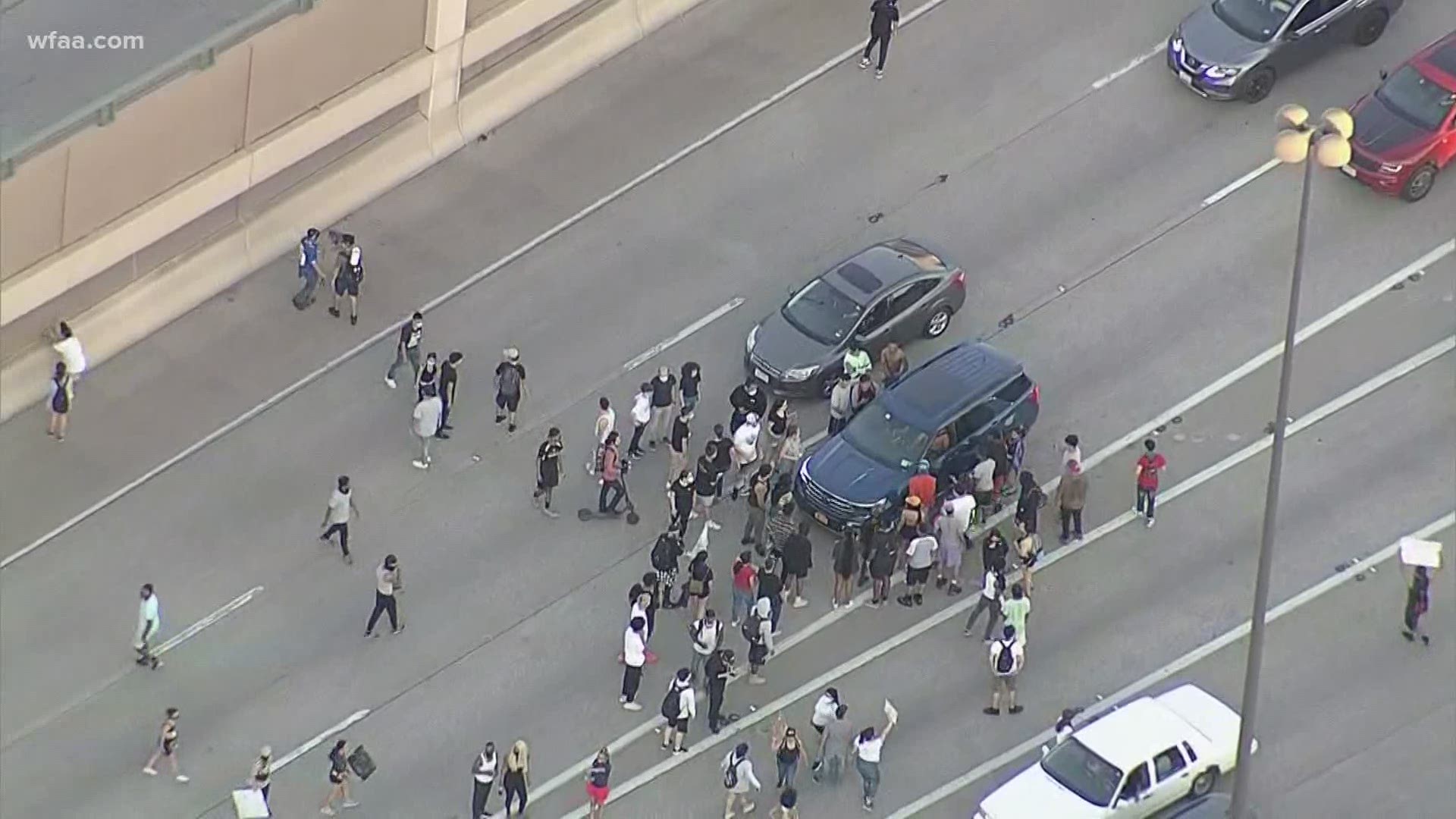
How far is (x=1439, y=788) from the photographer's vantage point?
3453 centimetres

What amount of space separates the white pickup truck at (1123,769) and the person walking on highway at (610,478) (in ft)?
21.2

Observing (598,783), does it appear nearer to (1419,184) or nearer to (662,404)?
(662,404)

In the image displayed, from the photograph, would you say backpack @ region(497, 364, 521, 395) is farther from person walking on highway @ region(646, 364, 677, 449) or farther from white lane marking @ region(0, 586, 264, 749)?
white lane marking @ region(0, 586, 264, 749)

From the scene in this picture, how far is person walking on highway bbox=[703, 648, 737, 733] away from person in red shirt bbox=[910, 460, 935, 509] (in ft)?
9.49

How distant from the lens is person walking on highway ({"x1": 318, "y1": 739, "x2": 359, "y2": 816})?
34.0m

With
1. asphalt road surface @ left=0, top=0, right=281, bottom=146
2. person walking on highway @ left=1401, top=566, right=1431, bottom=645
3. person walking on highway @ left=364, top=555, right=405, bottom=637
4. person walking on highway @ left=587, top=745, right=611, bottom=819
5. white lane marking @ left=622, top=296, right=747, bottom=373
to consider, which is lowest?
person walking on highway @ left=1401, top=566, right=1431, bottom=645

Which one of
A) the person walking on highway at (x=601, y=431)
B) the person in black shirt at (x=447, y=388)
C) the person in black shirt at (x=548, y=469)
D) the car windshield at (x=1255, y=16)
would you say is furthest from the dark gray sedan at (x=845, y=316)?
the car windshield at (x=1255, y=16)

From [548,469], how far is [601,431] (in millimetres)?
817

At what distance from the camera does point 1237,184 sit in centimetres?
4153

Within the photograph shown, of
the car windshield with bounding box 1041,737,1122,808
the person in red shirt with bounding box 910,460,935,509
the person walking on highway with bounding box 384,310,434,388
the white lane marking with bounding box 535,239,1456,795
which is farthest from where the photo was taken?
the person walking on highway with bounding box 384,310,434,388

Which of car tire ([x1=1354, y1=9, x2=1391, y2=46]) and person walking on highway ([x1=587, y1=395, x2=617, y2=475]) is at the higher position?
car tire ([x1=1354, y1=9, x2=1391, y2=46])

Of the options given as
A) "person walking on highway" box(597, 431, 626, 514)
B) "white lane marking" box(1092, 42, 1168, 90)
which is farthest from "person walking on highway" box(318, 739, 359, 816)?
"white lane marking" box(1092, 42, 1168, 90)

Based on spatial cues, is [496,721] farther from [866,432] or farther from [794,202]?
[794,202]

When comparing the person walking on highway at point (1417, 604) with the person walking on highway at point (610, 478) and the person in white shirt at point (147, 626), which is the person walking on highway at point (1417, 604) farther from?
the person in white shirt at point (147, 626)
